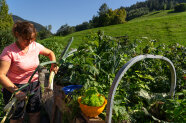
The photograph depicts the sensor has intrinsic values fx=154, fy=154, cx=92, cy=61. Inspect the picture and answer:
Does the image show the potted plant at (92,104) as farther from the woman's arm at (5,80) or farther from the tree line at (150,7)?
the tree line at (150,7)

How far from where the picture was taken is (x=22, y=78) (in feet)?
6.82

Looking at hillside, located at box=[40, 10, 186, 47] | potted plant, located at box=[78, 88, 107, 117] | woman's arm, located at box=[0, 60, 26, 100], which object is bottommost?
potted plant, located at box=[78, 88, 107, 117]

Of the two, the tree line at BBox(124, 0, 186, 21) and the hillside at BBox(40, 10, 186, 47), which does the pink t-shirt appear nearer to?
the hillside at BBox(40, 10, 186, 47)

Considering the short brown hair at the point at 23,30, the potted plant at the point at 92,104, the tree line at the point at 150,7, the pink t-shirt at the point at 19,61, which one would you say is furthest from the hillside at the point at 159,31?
the tree line at the point at 150,7

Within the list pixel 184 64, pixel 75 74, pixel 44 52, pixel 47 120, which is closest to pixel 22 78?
pixel 44 52

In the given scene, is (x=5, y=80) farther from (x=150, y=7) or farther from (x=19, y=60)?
(x=150, y=7)

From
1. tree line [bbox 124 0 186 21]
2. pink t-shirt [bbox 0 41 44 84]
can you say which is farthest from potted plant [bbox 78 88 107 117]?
tree line [bbox 124 0 186 21]

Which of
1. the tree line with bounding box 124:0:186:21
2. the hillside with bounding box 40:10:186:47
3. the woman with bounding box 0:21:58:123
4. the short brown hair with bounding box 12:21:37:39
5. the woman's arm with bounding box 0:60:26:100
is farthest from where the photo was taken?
the tree line with bounding box 124:0:186:21

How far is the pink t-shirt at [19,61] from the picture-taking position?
1.84 m

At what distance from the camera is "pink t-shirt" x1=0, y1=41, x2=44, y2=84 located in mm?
1840

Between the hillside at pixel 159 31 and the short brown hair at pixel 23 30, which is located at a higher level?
the hillside at pixel 159 31

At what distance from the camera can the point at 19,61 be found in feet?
6.34

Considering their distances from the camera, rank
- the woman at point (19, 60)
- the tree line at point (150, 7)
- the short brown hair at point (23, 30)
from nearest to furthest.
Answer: the woman at point (19, 60)
the short brown hair at point (23, 30)
the tree line at point (150, 7)

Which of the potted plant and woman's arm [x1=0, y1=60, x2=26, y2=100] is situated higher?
woman's arm [x1=0, y1=60, x2=26, y2=100]
